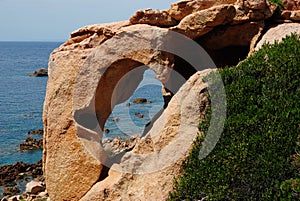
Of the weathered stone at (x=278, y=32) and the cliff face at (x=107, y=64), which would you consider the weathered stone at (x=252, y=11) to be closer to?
the cliff face at (x=107, y=64)

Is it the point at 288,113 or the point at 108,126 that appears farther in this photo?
the point at 108,126

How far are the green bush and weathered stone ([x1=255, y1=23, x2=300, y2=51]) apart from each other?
1.30 meters

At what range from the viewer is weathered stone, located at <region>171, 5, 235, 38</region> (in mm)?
14688

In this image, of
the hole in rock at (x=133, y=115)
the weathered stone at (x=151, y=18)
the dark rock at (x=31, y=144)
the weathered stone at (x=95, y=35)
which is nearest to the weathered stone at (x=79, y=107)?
the weathered stone at (x=95, y=35)

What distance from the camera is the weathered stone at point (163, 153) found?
1205cm

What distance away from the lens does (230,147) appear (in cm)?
1146

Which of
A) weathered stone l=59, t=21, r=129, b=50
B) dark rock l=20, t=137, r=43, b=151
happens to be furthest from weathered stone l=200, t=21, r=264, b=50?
dark rock l=20, t=137, r=43, b=151

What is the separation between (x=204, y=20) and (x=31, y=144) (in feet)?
79.7

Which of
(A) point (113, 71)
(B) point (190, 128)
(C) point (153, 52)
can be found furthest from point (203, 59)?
(B) point (190, 128)

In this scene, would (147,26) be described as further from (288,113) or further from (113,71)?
(288,113)

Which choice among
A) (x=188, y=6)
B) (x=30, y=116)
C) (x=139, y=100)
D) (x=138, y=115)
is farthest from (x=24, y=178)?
(x=139, y=100)

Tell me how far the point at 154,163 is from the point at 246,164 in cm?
270

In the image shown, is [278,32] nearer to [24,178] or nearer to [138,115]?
[24,178]

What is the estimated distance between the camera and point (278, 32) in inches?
566
